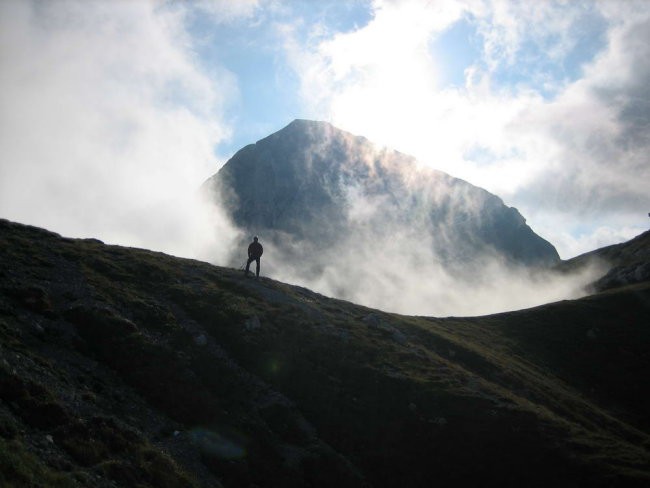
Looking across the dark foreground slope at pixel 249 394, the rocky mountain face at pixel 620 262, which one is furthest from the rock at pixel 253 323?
the rocky mountain face at pixel 620 262

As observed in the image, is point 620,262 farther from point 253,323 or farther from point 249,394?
point 249,394

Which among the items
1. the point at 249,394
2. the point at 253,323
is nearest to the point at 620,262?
the point at 253,323

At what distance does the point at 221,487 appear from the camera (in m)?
30.8

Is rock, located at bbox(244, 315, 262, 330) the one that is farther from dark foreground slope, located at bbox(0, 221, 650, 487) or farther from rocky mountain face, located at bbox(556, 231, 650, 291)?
rocky mountain face, located at bbox(556, 231, 650, 291)

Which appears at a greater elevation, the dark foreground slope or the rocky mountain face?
the rocky mountain face

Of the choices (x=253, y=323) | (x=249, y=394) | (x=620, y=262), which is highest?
(x=620, y=262)

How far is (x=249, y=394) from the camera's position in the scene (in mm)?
42375

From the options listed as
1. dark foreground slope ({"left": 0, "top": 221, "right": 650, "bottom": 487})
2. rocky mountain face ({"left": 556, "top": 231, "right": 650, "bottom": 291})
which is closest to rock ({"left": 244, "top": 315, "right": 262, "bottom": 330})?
dark foreground slope ({"left": 0, "top": 221, "right": 650, "bottom": 487})

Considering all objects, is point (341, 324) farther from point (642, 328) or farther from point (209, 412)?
point (642, 328)

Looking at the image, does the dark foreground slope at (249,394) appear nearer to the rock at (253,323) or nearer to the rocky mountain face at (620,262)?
the rock at (253,323)

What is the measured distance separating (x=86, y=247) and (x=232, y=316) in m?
24.0

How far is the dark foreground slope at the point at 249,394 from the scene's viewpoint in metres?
28.5

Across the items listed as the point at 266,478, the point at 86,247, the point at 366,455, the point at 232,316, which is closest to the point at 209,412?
the point at 266,478

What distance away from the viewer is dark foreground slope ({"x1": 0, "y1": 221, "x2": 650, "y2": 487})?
28.5 m
